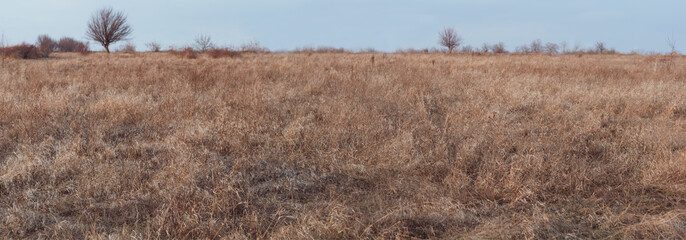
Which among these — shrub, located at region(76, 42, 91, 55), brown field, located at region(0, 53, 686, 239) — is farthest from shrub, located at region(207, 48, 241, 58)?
brown field, located at region(0, 53, 686, 239)

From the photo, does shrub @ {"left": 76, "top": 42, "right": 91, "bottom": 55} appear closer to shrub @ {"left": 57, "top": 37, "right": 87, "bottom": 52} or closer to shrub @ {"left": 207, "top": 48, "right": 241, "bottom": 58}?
shrub @ {"left": 207, "top": 48, "right": 241, "bottom": 58}

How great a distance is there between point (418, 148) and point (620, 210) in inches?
72.2

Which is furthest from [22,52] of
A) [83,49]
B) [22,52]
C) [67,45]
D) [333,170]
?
[67,45]

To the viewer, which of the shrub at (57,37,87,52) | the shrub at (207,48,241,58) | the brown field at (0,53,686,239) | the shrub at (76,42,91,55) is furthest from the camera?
the shrub at (57,37,87,52)

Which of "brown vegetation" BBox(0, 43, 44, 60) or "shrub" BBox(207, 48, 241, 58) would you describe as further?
"shrub" BBox(207, 48, 241, 58)

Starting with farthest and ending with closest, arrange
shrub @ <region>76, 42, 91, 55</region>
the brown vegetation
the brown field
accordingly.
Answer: shrub @ <region>76, 42, 91, 55</region> < the brown vegetation < the brown field

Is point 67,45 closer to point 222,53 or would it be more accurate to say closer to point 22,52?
point 22,52

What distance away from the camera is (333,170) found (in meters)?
3.50

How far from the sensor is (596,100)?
6555 mm

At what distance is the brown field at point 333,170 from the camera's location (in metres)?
2.58

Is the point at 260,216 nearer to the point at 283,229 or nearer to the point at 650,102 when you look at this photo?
the point at 283,229

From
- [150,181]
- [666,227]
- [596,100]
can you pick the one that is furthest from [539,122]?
[150,181]

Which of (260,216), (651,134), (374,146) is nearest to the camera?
(260,216)

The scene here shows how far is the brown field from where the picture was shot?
258 cm
